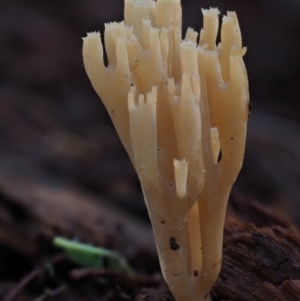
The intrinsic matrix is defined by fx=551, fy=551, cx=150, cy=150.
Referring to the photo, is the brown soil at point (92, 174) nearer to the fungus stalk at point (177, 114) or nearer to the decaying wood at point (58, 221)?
the decaying wood at point (58, 221)

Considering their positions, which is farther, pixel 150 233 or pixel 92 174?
pixel 92 174

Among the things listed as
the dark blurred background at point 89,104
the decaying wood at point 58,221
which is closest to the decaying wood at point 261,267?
the dark blurred background at point 89,104

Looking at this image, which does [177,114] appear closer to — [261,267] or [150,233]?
[261,267]

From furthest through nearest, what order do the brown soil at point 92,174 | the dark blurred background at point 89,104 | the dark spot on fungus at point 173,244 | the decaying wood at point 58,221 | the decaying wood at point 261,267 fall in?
the dark blurred background at point 89,104 < the decaying wood at point 58,221 < the brown soil at point 92,174 < the decaying wood at point 261,267 < the dark spot on fungus at point 173,244

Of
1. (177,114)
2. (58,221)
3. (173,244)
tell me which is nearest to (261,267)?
(173,244)

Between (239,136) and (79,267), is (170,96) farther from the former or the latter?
(79,267)

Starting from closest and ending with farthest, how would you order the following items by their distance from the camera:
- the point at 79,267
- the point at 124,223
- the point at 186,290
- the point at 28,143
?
1. the point at 186,290
2. the point at 79,267
3. the point at 124,223
4. the point at 28,143

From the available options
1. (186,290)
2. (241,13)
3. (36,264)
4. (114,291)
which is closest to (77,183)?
(36,264)
